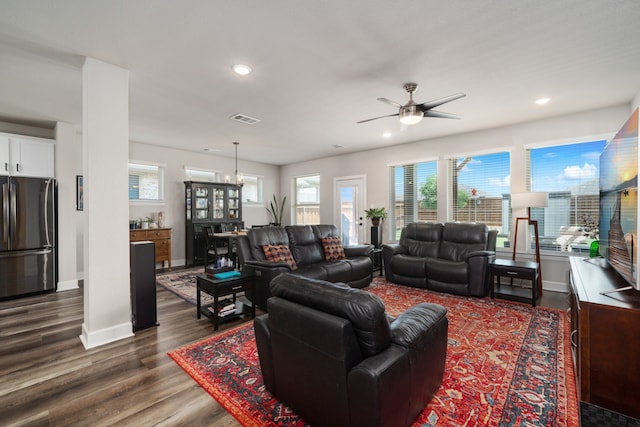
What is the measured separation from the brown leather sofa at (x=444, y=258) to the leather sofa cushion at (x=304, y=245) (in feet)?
4.10

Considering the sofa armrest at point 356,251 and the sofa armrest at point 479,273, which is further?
the sofa armrest at point 356,251

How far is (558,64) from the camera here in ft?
9.05

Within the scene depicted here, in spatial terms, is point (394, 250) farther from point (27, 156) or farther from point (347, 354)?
point (27, 156)

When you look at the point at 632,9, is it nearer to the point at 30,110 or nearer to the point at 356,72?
the point at 356,72

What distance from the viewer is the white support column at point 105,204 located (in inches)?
103

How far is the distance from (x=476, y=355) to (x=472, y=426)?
0.93 meters

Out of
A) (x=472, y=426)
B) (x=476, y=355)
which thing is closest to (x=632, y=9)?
(x=476, y=355)

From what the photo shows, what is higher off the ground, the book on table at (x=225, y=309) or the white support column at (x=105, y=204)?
the white support column at (x=105, y=204)

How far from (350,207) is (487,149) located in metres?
3.27

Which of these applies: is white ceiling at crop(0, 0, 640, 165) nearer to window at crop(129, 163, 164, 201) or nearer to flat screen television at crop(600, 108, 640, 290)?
flat screen television at crop(600, 108, 640, 290)

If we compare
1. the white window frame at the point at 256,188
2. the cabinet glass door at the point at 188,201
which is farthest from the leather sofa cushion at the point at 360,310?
the white window frame at the point at 256,188

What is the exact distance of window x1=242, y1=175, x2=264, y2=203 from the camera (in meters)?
8.05

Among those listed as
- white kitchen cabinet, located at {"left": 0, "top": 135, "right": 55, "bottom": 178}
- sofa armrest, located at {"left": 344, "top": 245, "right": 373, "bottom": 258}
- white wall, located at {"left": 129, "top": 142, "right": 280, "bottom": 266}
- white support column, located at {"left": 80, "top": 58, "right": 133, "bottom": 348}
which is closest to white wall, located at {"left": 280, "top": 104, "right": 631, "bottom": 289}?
sofa armrest, located at {"left": 344, "top": 245, "right": 373, "bottom": 258}

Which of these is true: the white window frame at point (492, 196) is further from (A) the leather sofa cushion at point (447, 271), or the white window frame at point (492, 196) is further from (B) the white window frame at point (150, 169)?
(B) the white window frame at point (150, 169)
